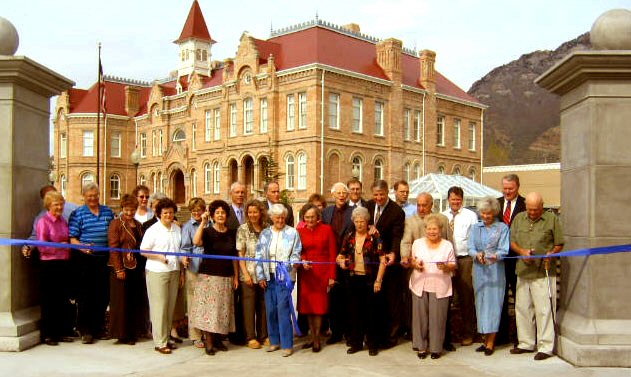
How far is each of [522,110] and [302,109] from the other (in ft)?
395

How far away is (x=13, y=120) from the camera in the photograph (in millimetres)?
7148

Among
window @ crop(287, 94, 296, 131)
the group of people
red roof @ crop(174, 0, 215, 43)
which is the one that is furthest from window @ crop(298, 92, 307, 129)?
the group of people

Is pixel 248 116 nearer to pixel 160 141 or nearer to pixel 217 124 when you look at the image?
pixel 217 124

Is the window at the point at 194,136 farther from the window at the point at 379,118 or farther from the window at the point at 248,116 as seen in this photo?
the window at the point at 379,118

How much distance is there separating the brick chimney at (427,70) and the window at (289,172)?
12014 mm

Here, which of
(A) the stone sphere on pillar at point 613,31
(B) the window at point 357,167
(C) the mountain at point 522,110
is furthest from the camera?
(C) the mountain at point 522,110

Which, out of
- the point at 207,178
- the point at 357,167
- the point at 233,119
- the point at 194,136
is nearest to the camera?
the point at 357,167

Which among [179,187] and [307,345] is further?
[179,187]

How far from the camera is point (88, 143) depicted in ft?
187

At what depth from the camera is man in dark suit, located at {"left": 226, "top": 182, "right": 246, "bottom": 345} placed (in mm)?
7734

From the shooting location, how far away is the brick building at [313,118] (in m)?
37.8

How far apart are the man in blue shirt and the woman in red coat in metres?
2.49

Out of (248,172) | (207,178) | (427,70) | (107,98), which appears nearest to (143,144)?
(107,98)

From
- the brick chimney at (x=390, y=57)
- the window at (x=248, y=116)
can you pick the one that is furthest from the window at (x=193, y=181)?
the brick chimney at (x=390, y=57)
